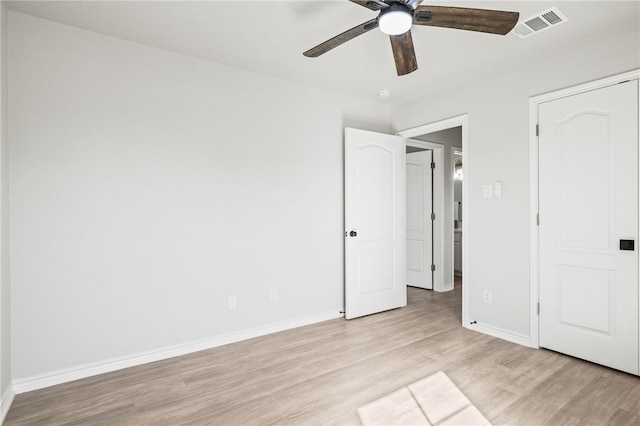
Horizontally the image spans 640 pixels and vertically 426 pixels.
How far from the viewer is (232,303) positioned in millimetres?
3248

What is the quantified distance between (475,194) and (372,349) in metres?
1.85

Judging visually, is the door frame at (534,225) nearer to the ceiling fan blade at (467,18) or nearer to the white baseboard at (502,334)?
the white baseboard at (502,334)

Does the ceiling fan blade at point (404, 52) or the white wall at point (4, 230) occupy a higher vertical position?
the ceiling fan blade at point (404, 52)

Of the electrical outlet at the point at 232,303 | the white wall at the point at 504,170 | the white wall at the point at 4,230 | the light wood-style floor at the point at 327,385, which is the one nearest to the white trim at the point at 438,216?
the white wall at the point at 504,170

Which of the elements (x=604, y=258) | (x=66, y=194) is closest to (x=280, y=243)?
(x=66, y=194)

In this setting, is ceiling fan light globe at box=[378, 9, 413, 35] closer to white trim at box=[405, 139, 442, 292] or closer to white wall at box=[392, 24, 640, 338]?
white wall at box=[392, 24, 640, 338]

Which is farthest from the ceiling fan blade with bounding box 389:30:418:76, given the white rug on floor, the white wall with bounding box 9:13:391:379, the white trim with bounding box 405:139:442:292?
the white trim with bounding box 405:139:442:292

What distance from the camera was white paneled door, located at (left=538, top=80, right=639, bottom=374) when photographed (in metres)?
2.54

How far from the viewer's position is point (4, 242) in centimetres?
222

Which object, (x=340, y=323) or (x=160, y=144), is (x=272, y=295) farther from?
(x=160, y=144)

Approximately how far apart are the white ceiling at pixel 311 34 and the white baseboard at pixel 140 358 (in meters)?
2.50

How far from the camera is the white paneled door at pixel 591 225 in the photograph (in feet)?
8.32

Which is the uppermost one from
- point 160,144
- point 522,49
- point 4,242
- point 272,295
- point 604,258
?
point 522,49

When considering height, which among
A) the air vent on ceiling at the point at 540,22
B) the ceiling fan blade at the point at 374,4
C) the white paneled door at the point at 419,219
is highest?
the air vent on ceiling at the point at 540,22
